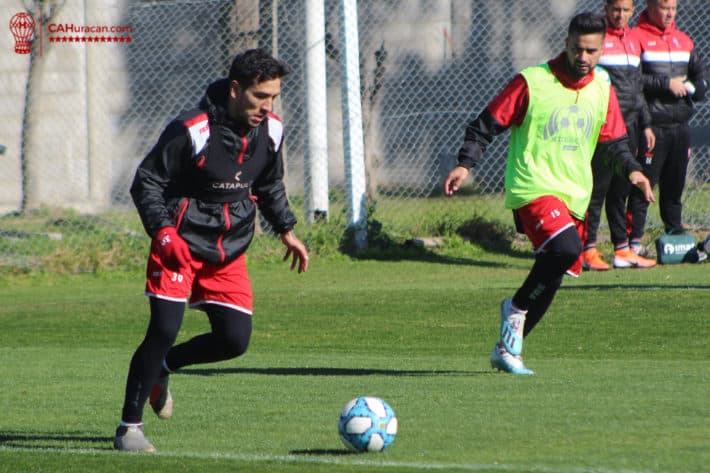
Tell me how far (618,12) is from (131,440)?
863 cm

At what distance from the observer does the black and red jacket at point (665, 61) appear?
1340 cm

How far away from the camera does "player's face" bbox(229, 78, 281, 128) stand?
5.57 m

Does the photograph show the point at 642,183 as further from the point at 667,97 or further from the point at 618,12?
the point at 667,97

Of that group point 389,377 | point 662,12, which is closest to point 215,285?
point 389,377

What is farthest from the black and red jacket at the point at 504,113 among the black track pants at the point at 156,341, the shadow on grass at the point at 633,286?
the shadow on grass at the point at 633,286

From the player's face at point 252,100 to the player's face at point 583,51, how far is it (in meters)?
2.60

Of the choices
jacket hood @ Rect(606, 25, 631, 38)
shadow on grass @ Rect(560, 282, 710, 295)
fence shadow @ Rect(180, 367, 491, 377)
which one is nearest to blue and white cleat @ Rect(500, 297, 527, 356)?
fence shadow @ Rect(180, 367, 491, 377)

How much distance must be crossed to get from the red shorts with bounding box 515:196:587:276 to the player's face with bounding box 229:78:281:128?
101 inches

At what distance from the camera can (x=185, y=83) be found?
55.5ft

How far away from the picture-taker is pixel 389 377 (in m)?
7.83

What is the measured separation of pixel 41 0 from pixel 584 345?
9.86 meters

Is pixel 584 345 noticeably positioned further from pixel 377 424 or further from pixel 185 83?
pixel 185 83

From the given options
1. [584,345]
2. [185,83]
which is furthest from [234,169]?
[185,83]

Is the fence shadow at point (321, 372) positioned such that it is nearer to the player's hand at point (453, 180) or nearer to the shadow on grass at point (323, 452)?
the player's hand at point (453, 180)
